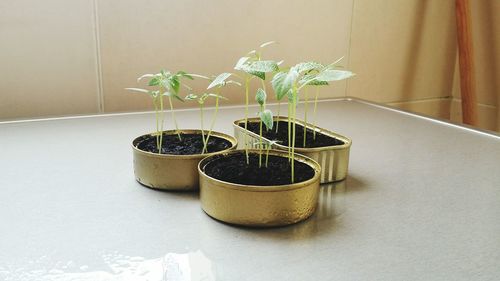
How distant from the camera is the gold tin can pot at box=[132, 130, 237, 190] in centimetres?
68

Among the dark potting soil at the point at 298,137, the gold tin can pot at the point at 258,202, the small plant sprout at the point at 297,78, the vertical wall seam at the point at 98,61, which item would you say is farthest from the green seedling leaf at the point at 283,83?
the vertical wall seam at the point at 98,61

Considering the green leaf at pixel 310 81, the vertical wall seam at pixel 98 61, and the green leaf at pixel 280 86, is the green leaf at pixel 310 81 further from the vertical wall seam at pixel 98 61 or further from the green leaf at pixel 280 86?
the vertical wall seam at pixel 98 61

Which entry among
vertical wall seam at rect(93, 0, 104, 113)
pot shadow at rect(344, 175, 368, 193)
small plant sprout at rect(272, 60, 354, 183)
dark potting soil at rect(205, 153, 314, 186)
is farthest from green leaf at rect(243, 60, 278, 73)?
vertical wall seam at rect(93, 0, 104, 113)

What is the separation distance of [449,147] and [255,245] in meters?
0.59

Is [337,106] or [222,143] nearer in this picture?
[222,143]

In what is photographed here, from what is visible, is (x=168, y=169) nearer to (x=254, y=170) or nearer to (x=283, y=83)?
(x=254, y=170)

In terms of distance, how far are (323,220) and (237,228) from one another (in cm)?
12

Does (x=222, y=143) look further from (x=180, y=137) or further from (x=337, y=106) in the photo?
(x=337, y=106)

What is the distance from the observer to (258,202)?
58cm

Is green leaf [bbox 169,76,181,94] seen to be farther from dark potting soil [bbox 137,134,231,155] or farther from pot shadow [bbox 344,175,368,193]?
pot shadow [bbox 344,175,368,193]

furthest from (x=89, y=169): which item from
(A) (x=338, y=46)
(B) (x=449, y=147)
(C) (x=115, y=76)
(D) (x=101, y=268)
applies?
(A) (x=338, y=46)

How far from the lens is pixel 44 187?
2.32ft

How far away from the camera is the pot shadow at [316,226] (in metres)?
0.58

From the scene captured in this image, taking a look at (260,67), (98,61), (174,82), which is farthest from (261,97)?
(98,61)
